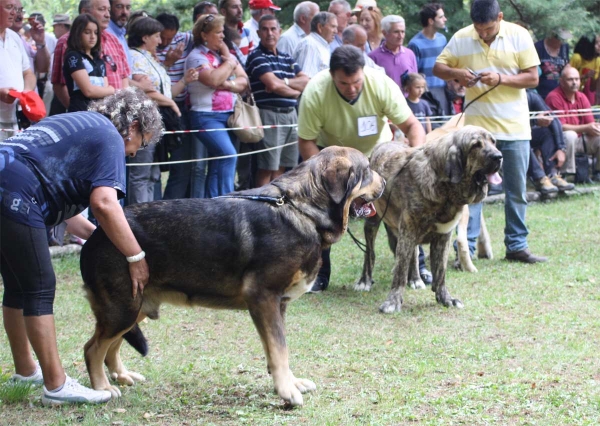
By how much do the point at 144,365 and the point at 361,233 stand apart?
18.5 feet

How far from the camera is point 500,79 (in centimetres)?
828

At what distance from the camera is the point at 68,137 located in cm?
451

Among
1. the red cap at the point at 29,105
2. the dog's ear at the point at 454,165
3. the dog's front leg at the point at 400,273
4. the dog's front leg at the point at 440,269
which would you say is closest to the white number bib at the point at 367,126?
the dog's ear at the point at 454,165

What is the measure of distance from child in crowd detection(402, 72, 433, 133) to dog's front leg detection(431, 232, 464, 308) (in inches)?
162

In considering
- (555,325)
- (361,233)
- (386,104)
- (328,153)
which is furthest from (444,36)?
(328,153)

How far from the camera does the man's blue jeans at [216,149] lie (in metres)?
9.33

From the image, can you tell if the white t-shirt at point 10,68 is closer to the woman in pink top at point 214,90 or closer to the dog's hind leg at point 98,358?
the woman in pink top at point 214,90

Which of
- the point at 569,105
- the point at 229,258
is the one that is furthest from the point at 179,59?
the point at 569,105

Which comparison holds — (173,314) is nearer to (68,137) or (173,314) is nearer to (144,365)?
(144,365)

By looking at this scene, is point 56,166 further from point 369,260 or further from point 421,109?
point 421,109

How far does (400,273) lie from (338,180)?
2.36 metres

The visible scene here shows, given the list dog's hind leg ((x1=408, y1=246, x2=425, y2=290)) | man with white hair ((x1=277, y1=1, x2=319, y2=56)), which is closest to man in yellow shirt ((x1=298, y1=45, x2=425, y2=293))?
dog's hind leg ((x1=408, y1=246, x2=425, y2=290))

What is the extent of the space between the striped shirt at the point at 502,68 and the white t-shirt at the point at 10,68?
460cm

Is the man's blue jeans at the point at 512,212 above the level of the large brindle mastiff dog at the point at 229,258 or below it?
below
